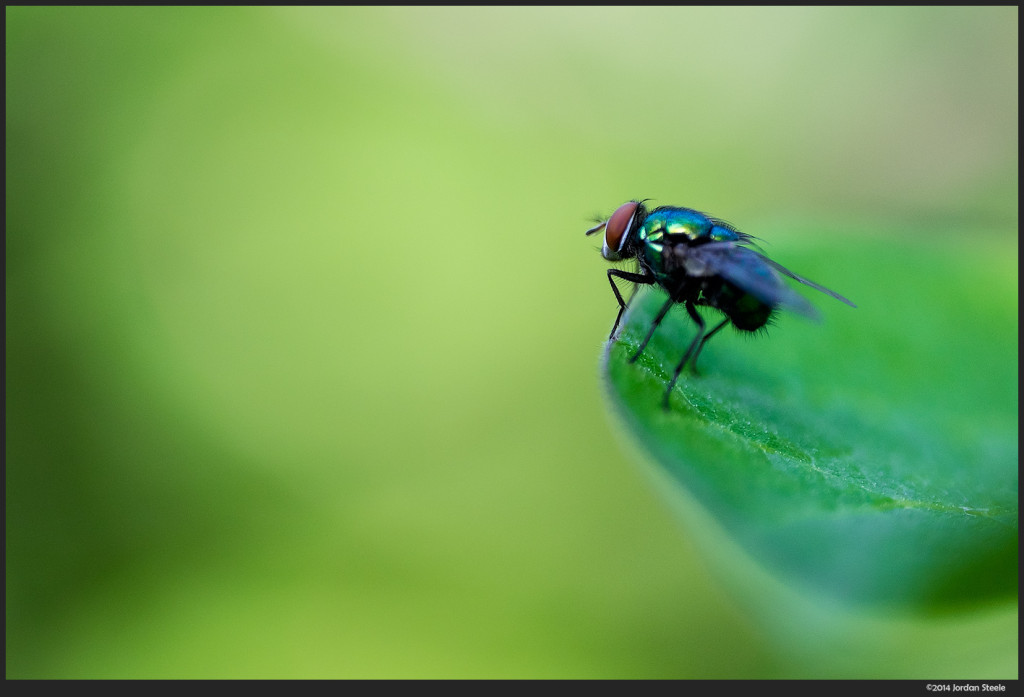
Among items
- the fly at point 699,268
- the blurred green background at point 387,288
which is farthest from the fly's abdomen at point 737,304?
the blurred green background at point 387,288

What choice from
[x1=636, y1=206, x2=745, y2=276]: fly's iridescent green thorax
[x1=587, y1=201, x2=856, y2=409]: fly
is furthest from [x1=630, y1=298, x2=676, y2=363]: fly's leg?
[x1=636, y1=206, x2=745, y2=276]: fly's iridescent green thorax

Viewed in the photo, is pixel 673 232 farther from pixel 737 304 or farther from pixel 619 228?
pixel 737 304

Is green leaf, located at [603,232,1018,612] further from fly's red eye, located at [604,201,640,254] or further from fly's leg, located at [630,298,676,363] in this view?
fly's red eye, located at [604,201,640,254]

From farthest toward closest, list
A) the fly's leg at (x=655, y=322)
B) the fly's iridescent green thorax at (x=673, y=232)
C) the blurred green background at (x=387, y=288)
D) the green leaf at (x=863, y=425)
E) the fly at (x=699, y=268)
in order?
the blurred green background at (x=387, y=288), the fly's iridescent green thorax at (x=673, y=232), the fly at (x=699, y=268), the fly's leg at (x=655, y=322), the green leaf at (x=863, y=425)

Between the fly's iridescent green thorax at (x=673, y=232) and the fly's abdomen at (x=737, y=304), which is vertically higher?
the fly's iridescent green thorax at (x=673, y=232)

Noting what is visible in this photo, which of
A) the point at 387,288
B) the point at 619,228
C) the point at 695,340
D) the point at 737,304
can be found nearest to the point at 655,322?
the point at 695,340

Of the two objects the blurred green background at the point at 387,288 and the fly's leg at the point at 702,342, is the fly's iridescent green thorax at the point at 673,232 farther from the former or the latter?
the blurred green background at the point at 387,288
